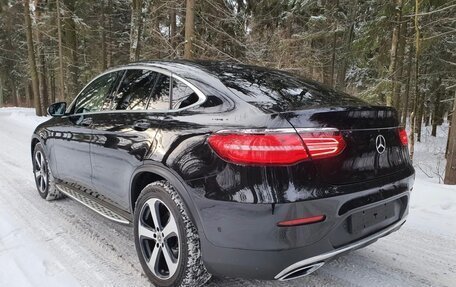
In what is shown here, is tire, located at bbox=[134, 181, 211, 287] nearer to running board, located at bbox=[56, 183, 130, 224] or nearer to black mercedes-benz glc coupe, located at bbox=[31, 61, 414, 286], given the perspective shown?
black mercedes-benz glc coupe, located at bbox=[31, 61, 414, 286]

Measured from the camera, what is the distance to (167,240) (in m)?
2.73

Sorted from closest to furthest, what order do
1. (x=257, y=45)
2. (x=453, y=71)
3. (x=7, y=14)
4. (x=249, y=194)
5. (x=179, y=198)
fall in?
(x=249, y=194)
(x=179, y=198)
(x=257, y=45)
(x=453, y=71)
(x=7, y=14)

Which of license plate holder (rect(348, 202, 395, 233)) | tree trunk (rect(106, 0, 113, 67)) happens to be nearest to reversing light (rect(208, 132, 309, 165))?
license plate holder (rect(348, 202, 395, 233))

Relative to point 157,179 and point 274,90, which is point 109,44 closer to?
point 157,179

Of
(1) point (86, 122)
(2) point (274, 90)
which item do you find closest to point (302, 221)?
(2) point (274, 90)

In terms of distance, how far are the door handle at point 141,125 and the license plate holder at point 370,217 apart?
1.62 metres

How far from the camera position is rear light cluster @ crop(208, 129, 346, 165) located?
85.1 inches

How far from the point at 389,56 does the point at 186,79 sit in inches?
514

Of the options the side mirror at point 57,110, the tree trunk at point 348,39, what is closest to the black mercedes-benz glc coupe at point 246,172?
the side mirror at point 57,110

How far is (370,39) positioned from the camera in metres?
12.7

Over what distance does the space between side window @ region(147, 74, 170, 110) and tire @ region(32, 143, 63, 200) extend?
2357 mm

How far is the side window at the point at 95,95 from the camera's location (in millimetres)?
3846

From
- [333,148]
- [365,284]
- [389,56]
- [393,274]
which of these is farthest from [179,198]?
[389,56]

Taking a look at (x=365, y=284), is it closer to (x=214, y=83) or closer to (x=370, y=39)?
(x=214, y=83)
